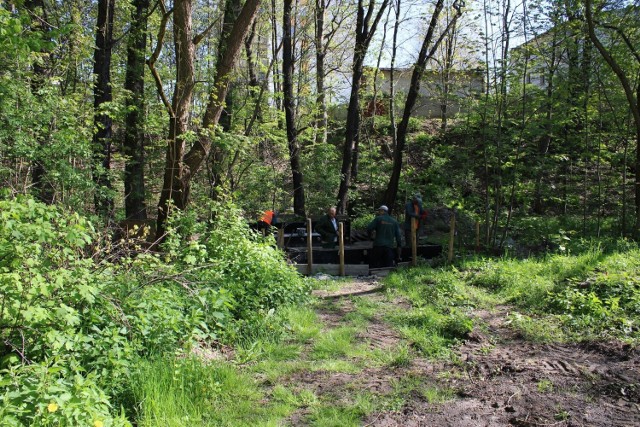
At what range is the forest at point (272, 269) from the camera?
3.80 meters

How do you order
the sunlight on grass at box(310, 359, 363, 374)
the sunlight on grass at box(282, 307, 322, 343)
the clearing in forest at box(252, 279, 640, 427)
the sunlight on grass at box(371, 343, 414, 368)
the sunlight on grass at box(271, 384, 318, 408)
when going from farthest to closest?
the sunlight on grass at box(282, 307, 322, 343), the sunlight on grass at box(371, 343, 414, 368), the sunlight on grass at box(310, 359, 363, 374), the sunlight on grass at box(271, 384, 318, 408), the clearing in forest at box(252, 279, 640, 427)

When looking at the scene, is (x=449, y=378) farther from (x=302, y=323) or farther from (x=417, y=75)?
(x=417, y=75)

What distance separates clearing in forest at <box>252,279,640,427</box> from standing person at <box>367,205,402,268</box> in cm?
458

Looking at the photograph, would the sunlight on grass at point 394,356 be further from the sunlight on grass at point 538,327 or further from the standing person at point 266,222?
the standing person at point 266,222

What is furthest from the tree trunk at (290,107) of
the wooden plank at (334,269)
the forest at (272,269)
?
the wooden plank at (334,269)

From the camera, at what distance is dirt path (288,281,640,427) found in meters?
3.74

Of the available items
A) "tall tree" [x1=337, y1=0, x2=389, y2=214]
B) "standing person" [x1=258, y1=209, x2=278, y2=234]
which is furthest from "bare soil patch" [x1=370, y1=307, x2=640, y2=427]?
"tall tree" [x1=337, y1=0, x2=389, y2=214]

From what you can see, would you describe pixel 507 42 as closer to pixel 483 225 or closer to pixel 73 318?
pixel 483 225

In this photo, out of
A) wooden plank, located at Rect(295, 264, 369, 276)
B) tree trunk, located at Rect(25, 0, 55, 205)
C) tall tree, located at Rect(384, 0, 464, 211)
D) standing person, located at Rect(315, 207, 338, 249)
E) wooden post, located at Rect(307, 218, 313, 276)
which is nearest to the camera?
tree trunk, located at Rect(25, 0, 55, 205)

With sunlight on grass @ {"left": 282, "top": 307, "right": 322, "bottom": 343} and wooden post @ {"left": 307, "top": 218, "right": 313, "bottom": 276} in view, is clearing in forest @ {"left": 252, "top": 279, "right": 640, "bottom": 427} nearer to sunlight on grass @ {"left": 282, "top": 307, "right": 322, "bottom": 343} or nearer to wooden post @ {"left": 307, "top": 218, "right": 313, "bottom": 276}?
sunlight on grass @ {"left": 282, "top": 307, "right": 322, "bottom": 343}

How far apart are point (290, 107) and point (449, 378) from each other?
1216cm

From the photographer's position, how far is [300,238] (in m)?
13.6

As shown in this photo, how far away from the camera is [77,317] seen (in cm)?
375

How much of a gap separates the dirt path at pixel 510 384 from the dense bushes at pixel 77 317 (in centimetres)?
148
